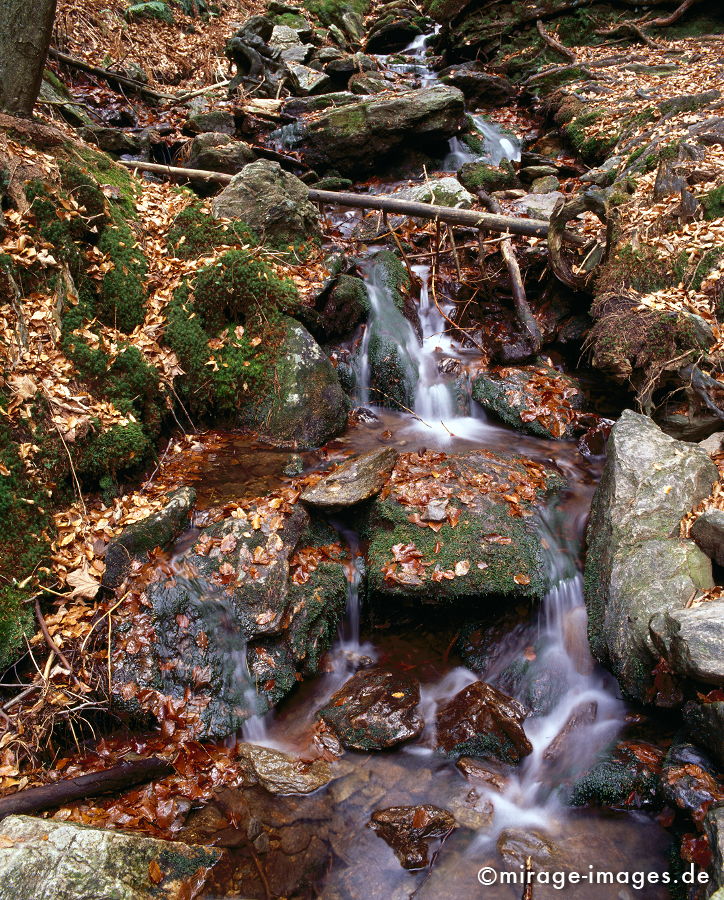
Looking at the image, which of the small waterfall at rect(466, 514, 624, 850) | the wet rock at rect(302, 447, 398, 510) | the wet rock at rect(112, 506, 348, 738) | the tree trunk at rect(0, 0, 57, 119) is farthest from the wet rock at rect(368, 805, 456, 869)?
the tree trunk at rect(0, 0, 57, 119)

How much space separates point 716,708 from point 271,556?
3.35m

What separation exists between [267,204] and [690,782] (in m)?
7.50

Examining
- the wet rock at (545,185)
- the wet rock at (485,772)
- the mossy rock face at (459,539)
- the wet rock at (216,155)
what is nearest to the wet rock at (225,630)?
the mossy rock face at (459,539)

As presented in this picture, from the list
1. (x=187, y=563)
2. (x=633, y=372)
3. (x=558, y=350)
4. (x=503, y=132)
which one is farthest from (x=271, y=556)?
(x=503, y=132)

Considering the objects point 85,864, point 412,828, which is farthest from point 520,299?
point 85,864

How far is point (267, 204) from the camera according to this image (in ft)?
24.0

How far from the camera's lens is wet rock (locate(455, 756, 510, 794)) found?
395cm

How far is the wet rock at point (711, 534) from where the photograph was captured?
409cm

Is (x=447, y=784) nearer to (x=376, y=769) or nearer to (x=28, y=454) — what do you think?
(x=376, y=769)

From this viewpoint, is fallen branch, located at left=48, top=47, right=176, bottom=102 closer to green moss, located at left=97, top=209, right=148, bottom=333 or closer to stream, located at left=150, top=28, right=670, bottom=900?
green moss, located at left=97, top=209, right=148, bottom=333

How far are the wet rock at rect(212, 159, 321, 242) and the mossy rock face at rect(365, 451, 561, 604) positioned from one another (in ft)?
13.1

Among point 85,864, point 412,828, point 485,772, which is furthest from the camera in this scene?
point 485,772

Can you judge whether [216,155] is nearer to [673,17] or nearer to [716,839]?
[716,839]

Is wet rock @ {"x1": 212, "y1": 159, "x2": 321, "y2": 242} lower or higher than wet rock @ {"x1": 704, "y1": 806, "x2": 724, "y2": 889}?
higher
